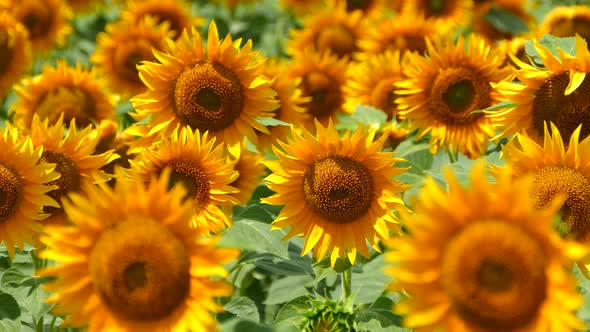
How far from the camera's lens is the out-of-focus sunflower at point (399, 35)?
13.7ft

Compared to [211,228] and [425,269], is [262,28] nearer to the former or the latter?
[211,228]

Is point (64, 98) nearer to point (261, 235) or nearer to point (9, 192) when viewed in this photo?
point (9, 192)

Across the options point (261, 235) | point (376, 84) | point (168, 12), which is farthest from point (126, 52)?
point (261, 235)

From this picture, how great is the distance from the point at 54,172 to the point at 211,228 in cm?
52

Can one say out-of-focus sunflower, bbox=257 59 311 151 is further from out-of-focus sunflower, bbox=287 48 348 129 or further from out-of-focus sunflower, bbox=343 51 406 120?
out-of-focus sunflower, bbox=287 48 348 129

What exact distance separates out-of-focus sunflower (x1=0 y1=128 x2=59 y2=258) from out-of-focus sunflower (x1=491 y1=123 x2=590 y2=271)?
1.33 meters

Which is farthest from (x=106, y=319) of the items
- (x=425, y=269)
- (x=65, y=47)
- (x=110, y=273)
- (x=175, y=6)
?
(x=65, y=47)

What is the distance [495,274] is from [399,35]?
2.88m

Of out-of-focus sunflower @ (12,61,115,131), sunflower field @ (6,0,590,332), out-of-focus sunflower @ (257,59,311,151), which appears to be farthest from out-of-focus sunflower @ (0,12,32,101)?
out-of-focus sunflower @ (257,59,311,151)

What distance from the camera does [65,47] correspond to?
5.71 metres

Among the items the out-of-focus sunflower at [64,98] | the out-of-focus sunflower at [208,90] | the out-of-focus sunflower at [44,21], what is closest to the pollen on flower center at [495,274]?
the out-of-focus sunflower at [208,90]

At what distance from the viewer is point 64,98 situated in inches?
134

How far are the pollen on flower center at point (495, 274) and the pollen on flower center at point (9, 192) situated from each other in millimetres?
1373

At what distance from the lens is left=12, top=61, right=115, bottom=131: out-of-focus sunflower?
3.32 meters
